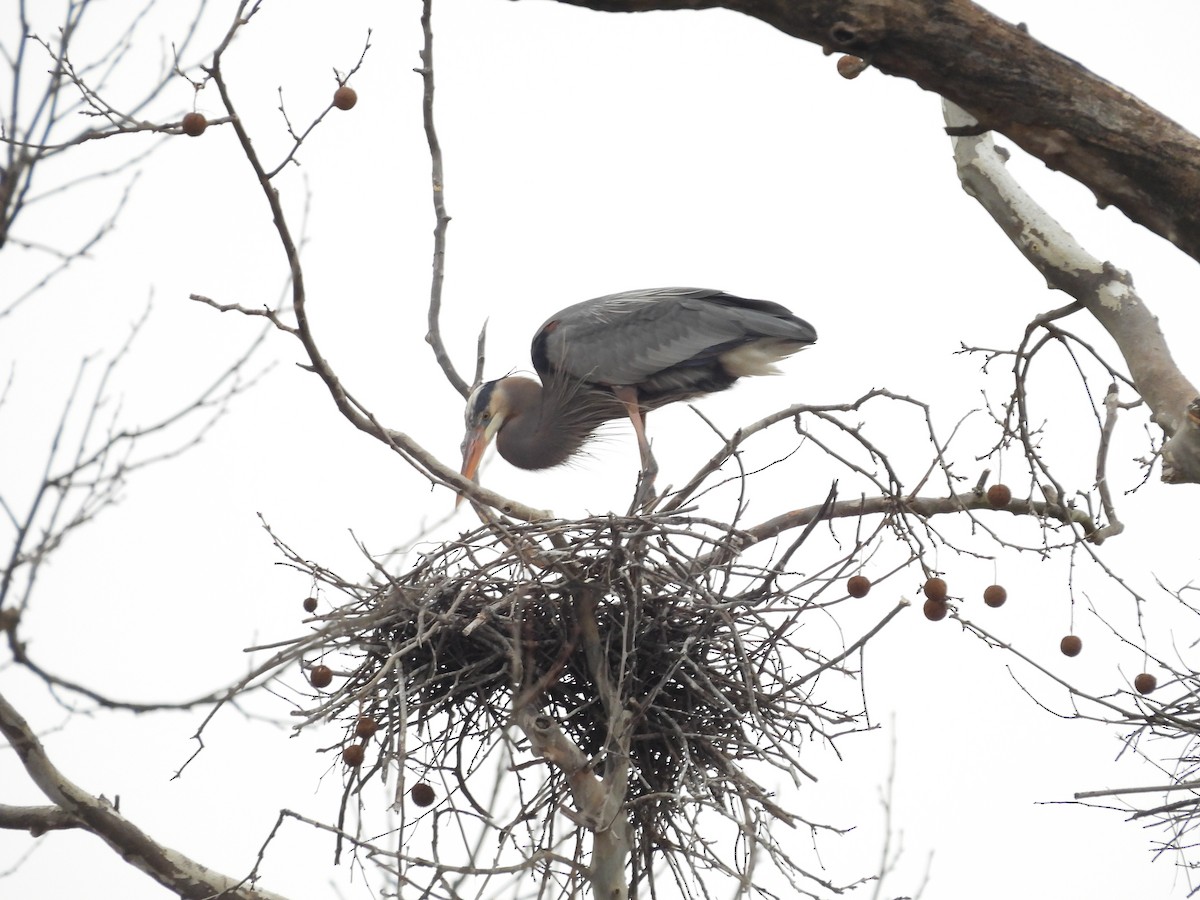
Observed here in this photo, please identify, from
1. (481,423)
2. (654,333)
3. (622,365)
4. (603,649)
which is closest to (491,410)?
(481,423)

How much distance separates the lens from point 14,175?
2469 mm

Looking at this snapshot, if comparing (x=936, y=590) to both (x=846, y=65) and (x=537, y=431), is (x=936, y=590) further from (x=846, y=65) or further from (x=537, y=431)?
(x=537, y=431)

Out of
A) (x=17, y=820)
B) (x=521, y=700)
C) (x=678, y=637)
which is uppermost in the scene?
(x=678, y=637)

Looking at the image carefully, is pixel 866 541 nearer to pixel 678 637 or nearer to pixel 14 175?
pixel 678 637

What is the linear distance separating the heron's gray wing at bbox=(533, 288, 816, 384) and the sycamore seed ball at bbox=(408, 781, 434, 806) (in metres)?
3.16

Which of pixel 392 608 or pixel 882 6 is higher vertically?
pixel 882 6

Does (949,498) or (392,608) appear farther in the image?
(949,498)

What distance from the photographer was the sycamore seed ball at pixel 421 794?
342cm

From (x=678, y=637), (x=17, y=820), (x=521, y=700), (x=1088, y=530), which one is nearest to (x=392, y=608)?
(x=521, y=700)

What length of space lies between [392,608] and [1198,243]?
214cm

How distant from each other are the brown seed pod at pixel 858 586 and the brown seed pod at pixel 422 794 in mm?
1213

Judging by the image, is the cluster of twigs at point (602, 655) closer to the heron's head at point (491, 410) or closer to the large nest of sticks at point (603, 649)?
the large nest of sticks at point (603, 649)

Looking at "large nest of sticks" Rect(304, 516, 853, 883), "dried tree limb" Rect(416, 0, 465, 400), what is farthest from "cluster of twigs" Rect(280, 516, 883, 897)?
"dried tree limb" Rect(416, 0, 465, 400)

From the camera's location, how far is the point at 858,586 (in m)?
3.44
